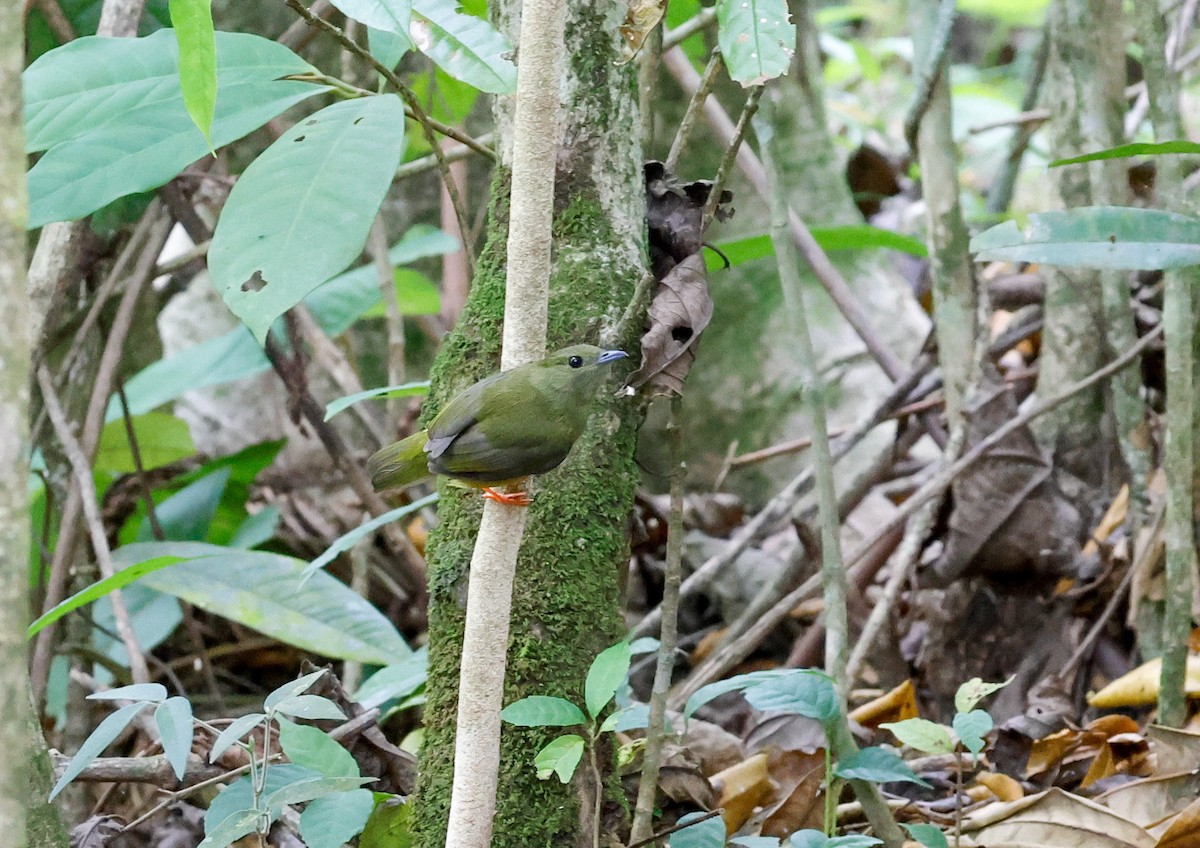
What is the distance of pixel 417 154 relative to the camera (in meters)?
3.56

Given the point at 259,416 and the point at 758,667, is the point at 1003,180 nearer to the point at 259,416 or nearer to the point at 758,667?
the point at 758,667

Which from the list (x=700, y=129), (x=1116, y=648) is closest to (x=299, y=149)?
(x=1116, y=648)

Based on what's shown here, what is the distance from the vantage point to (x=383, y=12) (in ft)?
4.48

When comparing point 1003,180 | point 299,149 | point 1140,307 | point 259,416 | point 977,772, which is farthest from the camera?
point 1003,180

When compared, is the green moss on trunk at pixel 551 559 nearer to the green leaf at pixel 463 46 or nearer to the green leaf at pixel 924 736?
the green leaf at pixel 463 46

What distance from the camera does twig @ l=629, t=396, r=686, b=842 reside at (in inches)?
63.2

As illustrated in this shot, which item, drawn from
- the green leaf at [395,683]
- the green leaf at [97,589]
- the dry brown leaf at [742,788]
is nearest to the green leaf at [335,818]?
the green leaf at [395,683]

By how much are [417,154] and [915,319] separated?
66.8 inches

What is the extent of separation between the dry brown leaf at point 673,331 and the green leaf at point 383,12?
51cm

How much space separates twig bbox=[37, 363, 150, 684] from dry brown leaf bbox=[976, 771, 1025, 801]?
1.60 m

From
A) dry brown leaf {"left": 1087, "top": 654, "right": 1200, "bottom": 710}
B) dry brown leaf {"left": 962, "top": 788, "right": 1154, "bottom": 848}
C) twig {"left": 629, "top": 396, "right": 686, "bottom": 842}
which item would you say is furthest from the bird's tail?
dry brown leaf {"left": 1087, "top": 654, "right": 1200, "bottom": 710}

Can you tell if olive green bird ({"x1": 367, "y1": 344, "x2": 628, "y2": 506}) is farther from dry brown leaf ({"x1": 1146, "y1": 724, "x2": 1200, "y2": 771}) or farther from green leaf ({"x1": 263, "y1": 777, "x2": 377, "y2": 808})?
dry brown leaf ({"x1": 1146, "y1": 724, "x2": 1200, "y2": 771})

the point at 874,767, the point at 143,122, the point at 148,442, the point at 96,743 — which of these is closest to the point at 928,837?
the point at 874,767

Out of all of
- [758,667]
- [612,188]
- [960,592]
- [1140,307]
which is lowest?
[758,667]
